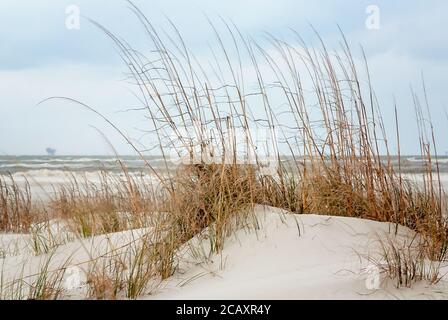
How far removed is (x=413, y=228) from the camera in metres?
3.08

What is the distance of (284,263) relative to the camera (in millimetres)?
2463

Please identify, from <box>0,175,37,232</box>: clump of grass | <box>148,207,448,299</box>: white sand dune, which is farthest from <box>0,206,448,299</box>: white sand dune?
<box>0,175,37,232</box>: clump of grass

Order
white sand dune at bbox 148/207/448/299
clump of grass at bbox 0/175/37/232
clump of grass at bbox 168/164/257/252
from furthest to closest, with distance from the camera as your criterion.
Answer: clump of grass at bbox 0/175/37/232 < clump of grass at bbox 168/164/257/252 < white sand dune at bbox 148/207/448/299

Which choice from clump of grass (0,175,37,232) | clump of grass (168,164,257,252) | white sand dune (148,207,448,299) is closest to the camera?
white sand dune (148,207,448,299)

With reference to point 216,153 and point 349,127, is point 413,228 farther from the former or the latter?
point 216,153

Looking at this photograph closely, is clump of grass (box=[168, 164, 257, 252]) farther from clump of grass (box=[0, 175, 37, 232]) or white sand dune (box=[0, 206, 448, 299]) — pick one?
clump of grass (box=[0, 175, 37, 232])

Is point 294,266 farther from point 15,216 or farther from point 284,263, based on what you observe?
point 15,216

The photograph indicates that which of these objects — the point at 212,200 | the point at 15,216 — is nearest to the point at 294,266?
the point at 212,200

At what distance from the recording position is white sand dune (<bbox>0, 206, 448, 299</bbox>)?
2104 millimetres

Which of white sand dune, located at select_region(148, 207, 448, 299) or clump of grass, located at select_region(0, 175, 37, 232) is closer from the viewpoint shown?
white sand dune, located at select_region(148, 207, 448, 299)

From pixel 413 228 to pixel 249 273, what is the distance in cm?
116

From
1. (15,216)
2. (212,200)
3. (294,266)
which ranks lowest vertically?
(294,266)

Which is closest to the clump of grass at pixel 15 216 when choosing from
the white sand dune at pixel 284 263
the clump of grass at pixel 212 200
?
the white sand dune at pixel 284 263
